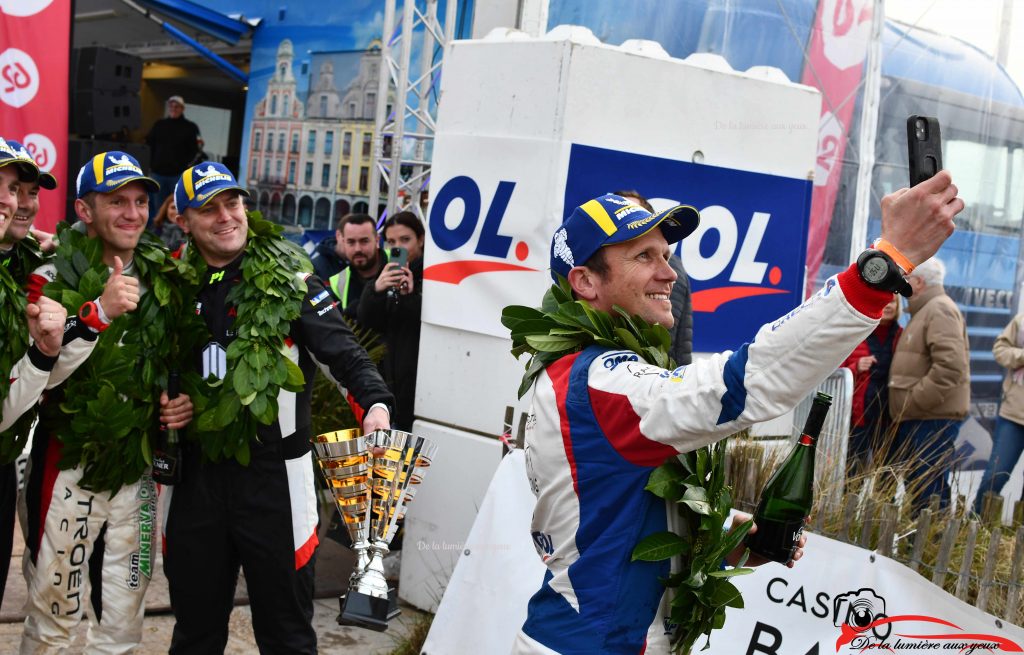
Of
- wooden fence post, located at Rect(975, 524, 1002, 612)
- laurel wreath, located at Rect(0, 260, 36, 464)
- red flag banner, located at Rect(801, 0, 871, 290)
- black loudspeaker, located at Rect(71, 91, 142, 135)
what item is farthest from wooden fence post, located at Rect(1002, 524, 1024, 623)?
black loudspeaker, located at Rect(71, 91, 142, 135)

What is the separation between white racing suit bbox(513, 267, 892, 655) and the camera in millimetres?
2084

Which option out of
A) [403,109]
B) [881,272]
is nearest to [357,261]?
[403,109]

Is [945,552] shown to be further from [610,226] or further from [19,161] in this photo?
[19,161]

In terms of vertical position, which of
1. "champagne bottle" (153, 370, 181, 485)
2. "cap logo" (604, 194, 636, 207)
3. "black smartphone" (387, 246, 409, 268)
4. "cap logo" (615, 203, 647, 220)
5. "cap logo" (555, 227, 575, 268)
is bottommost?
"champagne bottle" (153, 370, 181, 485)

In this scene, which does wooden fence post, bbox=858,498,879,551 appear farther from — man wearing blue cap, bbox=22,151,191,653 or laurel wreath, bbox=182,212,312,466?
man wearing blue cap, bbox=22,151,191,653

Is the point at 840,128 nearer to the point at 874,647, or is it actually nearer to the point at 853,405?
the point at 853,405

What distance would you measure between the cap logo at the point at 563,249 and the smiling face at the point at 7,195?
7.15 ft

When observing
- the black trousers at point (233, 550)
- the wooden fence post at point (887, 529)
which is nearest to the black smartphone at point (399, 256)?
the black trousers at point (233, 550)

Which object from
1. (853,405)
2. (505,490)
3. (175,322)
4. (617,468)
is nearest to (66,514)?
(175,322)

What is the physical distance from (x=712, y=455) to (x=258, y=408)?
1.93m

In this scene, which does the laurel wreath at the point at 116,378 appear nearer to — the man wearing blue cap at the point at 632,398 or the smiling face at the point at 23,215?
the smiling face at the point at 23,215

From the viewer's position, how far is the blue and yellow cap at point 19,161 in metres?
3.83

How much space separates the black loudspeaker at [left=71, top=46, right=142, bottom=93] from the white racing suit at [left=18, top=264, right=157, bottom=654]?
7.53 m

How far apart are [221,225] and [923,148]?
2847 mm
